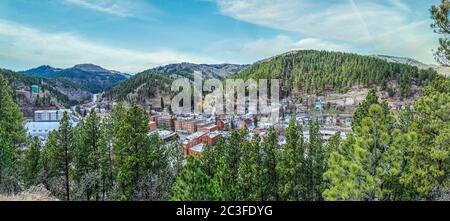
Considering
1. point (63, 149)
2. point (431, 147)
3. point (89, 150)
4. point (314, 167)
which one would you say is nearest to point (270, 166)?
point (314, 167)

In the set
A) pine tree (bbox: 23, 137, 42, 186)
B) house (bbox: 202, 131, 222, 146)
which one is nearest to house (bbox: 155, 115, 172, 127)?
house (bbox: 202, 131, 222, 146)

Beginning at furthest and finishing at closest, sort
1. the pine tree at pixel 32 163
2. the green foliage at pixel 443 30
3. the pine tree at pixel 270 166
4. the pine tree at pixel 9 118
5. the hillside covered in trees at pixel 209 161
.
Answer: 1. the pine tree at pixel 32 163
2. the pine tree at pixel 9 118
3. the pine tree at pixel 270 166
4. the hillside covered in trees at pixel 209 161
5. the green foliage at pixel 443 30

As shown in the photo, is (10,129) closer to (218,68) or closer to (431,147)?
(218,68)

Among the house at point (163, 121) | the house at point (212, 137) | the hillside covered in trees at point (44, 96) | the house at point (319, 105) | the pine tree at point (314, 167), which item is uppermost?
the hillside covered in trees at point (44, 96)

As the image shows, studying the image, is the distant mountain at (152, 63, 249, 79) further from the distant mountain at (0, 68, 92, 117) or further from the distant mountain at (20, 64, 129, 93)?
the distant mountain at (0, 68, 92, 117)

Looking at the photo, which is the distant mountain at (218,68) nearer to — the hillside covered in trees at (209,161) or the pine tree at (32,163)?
the hillside covered in trees at (209,161)

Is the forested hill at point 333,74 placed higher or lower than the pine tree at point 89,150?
higher

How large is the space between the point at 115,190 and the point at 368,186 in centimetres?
683

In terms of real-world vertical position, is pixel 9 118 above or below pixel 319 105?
below

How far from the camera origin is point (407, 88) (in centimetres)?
1199

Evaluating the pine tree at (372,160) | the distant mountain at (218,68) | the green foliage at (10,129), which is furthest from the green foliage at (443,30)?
the green foliage at (10,129)
